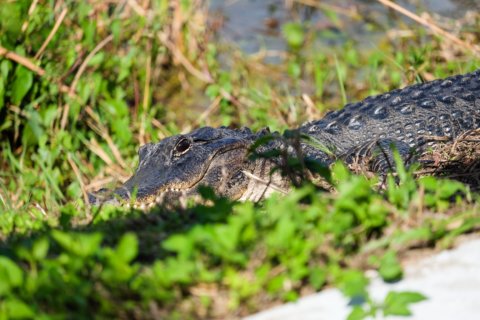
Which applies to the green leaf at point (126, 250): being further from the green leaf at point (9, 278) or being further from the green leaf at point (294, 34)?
the green leaf at point (294, 34)

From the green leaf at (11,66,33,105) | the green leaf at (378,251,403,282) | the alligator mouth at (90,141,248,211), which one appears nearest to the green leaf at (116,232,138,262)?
the green leaf at (378,251,403,282)

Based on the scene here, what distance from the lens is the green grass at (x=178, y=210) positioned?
2.37 metres

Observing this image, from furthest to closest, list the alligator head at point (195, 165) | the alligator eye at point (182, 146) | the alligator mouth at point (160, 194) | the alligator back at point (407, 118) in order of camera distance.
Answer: the alligator back at point (407, 118), the alligator eye at point (182, 146), the alligator head at point (195, 165), the alligator mouth at point (160, 194)

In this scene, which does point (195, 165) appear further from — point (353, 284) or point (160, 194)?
point (353, 284)

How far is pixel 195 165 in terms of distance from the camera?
16.3ft

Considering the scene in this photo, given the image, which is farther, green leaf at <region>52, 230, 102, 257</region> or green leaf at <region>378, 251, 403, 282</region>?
green leaf at <region>378, 251, 403, 282</region>

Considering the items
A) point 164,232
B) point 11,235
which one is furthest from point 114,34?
point 164,232

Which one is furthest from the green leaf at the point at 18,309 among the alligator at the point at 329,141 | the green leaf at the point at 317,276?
the alligator at the point at 329,141

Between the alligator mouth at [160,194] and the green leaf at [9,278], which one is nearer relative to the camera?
the green leaf at [9,278]

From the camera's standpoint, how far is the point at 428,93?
5.32 metres

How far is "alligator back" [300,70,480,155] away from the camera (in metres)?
5.14

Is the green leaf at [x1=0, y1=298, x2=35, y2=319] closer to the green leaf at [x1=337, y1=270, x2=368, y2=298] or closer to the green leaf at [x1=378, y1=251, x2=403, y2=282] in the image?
the green leaf at [x1=337, y1=270, x2=368, y2=298]

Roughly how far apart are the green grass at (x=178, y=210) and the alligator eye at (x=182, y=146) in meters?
0.67

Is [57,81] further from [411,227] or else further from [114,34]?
[411,227]
